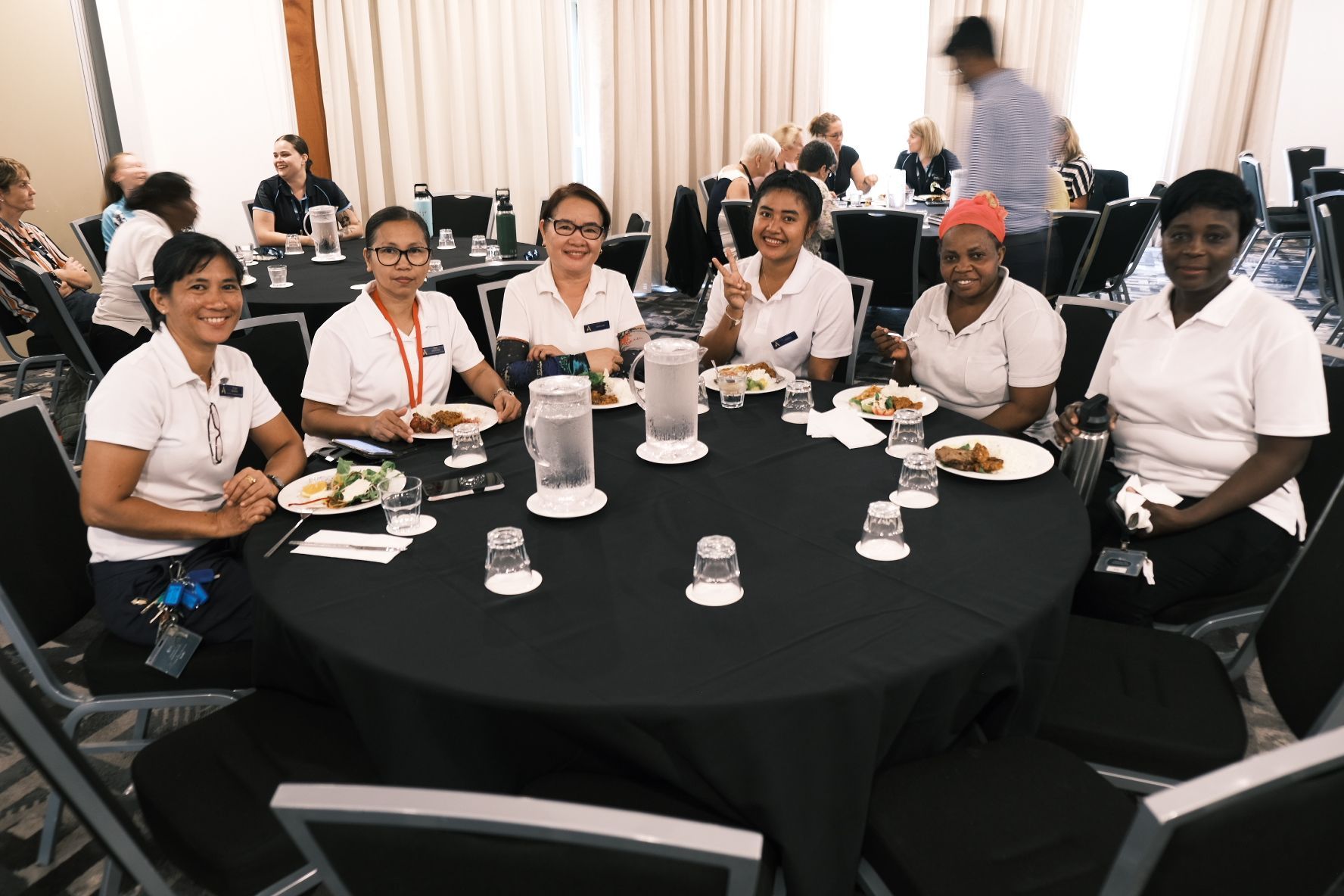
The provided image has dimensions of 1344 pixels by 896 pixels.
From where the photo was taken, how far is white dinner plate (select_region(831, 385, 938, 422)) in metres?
2.20

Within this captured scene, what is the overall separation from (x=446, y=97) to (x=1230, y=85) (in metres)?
7.66

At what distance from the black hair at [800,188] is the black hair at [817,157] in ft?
9.92

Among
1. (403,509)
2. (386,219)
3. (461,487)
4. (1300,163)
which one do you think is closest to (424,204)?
(386,219)

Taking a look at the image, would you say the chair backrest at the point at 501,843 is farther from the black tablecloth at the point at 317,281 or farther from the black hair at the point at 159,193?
the black hair at the point at 159,193

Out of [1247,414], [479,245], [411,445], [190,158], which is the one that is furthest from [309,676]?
[190,158]

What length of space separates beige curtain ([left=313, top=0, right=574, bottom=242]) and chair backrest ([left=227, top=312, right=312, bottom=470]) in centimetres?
404

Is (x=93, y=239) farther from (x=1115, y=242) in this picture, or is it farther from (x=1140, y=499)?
(x=1115, y=242)

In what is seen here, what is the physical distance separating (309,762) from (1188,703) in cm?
150

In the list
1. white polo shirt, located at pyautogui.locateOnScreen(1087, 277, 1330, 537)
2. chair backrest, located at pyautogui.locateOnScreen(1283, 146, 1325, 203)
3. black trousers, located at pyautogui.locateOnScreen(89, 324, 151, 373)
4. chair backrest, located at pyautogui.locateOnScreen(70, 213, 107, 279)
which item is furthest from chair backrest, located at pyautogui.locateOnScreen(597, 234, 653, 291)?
chair backrest, located at pyautogui.locateOnScreen(1283, 146, 1325, 203)

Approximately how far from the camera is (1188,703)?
1.57 metres

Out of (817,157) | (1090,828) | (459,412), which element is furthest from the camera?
(817,157)

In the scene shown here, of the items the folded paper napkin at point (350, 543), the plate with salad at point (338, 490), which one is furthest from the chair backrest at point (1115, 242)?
the folded paper napkin at point (350, 543)

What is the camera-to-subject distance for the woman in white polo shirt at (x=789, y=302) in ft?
9.12

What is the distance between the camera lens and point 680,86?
7465mm
